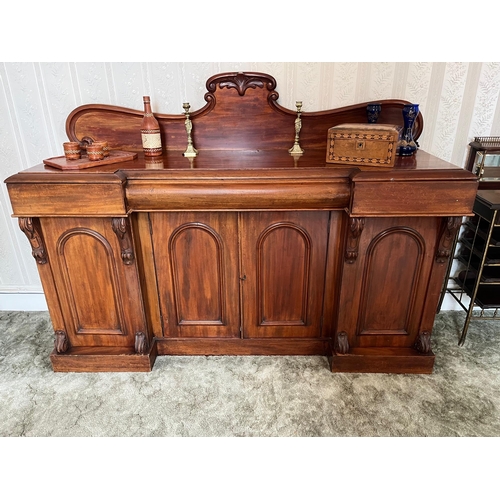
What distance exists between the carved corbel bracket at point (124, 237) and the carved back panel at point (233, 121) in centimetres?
55

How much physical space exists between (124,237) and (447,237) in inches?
61.3

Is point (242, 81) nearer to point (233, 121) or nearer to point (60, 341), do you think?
point (233, 121)

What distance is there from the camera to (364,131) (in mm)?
1702

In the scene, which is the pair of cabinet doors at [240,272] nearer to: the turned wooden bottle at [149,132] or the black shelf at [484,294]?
the turned wooden bottle at [149,132]

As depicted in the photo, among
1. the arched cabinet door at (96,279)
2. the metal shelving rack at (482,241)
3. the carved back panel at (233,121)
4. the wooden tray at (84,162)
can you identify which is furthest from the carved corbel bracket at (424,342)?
the wooden tray at (84,162)

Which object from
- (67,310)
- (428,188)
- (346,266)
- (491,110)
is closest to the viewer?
(428,188)

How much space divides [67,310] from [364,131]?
177 cm

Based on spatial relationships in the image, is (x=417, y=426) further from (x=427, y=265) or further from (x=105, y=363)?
(x=105, y=363)

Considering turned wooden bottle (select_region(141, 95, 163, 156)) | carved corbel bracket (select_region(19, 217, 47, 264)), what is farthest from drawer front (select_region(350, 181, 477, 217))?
carved corbel bracket (select_region(19, 217, 47, 264))

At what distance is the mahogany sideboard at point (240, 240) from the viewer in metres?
1.69

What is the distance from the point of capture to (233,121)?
2.04 metres

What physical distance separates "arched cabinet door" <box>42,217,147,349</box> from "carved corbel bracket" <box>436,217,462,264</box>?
59.5 inches

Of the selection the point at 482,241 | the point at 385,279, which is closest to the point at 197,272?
the point at 385,279

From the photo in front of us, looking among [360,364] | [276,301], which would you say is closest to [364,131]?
[276,301]
